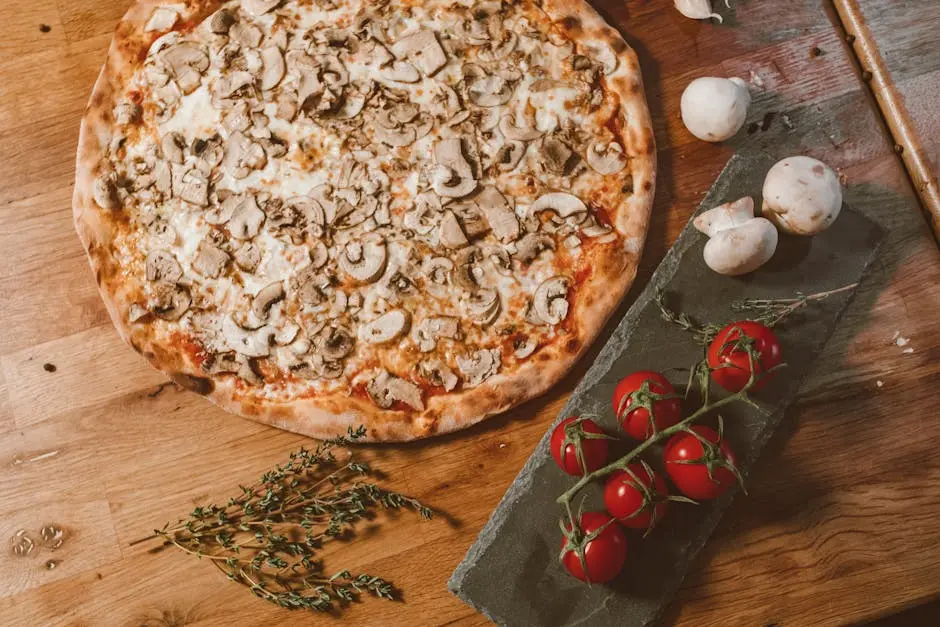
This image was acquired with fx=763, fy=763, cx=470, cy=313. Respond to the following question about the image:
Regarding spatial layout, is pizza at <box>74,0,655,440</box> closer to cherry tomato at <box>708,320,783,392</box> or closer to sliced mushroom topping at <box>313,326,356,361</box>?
sliced mushroom topping at <box>313,326,356,361</box>

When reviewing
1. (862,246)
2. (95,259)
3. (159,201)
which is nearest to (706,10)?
(862,246)

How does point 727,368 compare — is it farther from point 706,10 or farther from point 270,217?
point 270,217

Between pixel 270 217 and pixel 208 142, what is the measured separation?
1.12 ft

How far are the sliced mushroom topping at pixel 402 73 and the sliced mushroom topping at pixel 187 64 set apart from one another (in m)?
0.62

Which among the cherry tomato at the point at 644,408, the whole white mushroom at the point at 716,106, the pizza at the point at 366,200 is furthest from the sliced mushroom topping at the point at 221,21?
the cherry tomato at the point at 644,408

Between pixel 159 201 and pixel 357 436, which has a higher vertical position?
pixel 159 201

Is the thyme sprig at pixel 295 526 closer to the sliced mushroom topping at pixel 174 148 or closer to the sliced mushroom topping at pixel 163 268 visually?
the sliced mushroom topping at pixel 163 268

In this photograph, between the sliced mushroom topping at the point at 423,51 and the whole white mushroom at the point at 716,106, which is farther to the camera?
the sliced mushroom topping at the point at 423,51

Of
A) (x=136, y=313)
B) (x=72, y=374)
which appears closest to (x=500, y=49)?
(x=136, y=313)

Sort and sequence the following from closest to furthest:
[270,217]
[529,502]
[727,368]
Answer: [727,368]
[529,502]
[270,217]

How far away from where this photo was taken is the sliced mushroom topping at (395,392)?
2346 mm

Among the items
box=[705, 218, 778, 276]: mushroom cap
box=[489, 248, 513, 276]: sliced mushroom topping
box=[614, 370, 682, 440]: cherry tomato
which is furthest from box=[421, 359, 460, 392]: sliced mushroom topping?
box=[705, 218, 778, 276]: mushroom cap

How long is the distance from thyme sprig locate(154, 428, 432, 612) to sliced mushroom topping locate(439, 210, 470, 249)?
2.10 ft

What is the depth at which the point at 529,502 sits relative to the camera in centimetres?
230
